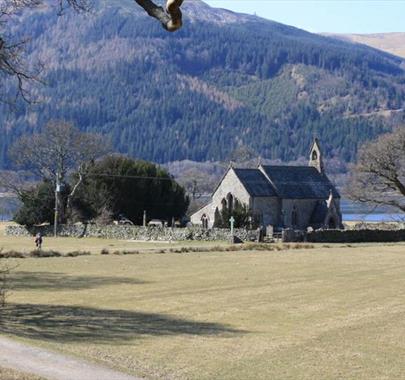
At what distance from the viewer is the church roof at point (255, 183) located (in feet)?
284

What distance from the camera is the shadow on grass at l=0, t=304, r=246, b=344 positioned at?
59.3ft

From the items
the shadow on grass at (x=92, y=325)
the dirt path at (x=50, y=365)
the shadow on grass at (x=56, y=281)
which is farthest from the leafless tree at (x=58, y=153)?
the dirt path at (x=50, y=365)

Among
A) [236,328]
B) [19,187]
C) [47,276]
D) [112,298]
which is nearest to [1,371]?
[236,328]

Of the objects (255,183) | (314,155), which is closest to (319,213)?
(255,183)

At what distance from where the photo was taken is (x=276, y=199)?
8769 centimetres

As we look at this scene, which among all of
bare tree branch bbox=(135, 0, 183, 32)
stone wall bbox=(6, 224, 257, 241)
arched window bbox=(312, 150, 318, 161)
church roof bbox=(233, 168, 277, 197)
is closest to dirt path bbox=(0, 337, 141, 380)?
bare tree branch bbox=(135, 0, 183, 32)

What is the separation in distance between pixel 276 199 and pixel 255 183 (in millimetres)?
2731

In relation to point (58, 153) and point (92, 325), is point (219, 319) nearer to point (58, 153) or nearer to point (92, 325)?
point (92, 325)

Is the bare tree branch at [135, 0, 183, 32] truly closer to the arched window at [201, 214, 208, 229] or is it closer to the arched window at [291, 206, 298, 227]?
the arched window at [201, 214, 208, 229]

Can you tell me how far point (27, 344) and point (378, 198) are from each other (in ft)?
211

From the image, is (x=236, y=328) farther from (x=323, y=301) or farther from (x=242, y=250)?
(x=242, y=250)

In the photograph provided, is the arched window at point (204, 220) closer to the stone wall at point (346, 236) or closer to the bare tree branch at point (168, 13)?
the stone wall at point (346, 236)

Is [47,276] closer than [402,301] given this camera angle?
No

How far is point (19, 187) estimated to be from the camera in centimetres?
8738
